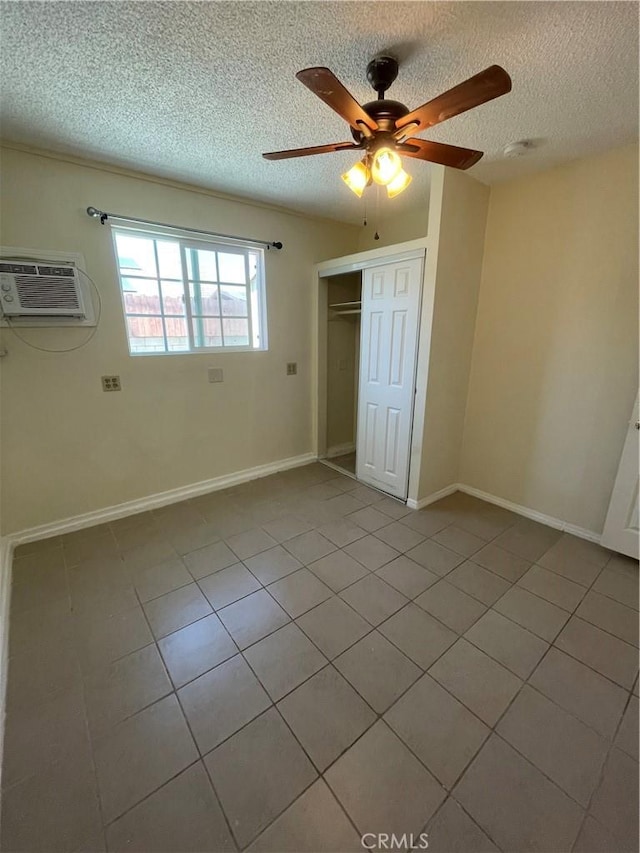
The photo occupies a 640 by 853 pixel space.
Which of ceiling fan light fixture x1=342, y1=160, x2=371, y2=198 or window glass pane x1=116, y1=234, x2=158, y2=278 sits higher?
ceiling fan light fixture x1=342, y1=160, x2=371, y2=198

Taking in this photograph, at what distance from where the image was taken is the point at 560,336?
2.42 meters

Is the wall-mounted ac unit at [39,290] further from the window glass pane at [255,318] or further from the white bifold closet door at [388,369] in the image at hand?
the white bifold closet door at [388,369]

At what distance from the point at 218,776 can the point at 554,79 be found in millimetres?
3061

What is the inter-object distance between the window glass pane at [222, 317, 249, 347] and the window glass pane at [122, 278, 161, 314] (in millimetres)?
577

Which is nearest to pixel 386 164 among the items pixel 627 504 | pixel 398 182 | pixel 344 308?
pixel 398 182

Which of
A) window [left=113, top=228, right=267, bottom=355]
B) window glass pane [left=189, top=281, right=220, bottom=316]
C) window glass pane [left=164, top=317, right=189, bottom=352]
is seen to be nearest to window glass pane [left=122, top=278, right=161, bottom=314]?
window [left=113, top=228, right=267, bottom=355]

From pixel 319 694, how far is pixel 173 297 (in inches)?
110

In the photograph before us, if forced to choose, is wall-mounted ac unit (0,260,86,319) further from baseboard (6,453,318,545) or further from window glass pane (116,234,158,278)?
baseboard (6,453,318,545)

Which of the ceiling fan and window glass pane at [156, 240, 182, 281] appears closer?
the ceiling fan

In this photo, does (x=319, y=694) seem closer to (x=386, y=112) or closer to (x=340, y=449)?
(x=386, y=112)

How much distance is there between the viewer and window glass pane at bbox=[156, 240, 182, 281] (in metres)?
2.62

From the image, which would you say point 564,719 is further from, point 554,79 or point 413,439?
point 554,79

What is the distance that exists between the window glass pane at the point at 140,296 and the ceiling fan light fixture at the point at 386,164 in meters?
1.94

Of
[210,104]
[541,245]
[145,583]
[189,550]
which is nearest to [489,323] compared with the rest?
[541,245]
